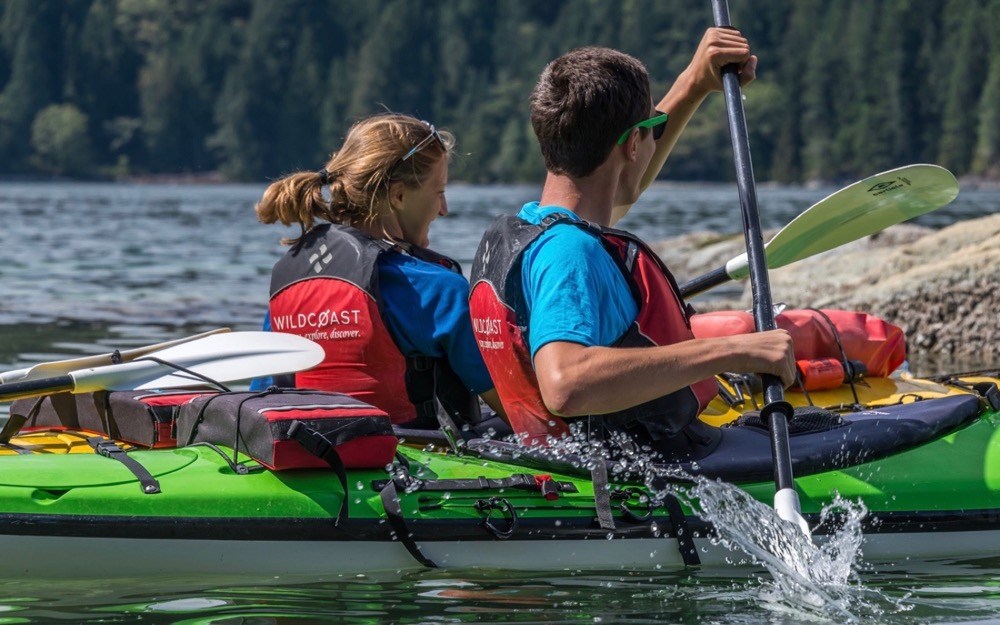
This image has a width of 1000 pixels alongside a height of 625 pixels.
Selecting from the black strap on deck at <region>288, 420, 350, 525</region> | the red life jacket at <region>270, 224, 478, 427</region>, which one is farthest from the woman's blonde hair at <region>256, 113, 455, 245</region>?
the black strap on deck at <region>288, 420, 350, 525</region>

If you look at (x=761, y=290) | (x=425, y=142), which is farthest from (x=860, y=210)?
(x=425, y=142)

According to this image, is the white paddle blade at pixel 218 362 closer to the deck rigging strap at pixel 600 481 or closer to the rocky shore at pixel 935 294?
the deck rigging strap at pixel 600 481

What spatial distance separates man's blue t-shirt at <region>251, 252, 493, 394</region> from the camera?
14.9ft

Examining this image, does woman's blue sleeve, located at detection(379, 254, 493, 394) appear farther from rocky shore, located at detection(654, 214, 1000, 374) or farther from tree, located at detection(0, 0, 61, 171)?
tree, located at detection(0, 0, 61, 171)

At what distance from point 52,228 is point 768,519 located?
2721cm

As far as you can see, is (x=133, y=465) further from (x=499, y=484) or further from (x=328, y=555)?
(x=499, y=484)

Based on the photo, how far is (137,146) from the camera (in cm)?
10481

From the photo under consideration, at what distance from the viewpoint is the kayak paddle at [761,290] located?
3.93 meters

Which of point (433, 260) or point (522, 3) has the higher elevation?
point (522, 3)

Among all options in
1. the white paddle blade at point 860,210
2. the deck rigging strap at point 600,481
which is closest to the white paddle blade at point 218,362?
the deck rigging strap at point 600,481

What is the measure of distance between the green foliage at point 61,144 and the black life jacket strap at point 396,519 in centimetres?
9664

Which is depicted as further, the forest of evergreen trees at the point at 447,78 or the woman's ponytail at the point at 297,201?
the forest of evergreen trees at the point at 447,78

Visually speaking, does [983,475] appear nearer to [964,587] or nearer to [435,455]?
[964,587]

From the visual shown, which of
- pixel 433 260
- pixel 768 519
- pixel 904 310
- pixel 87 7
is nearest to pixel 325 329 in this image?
pixel 433 260
